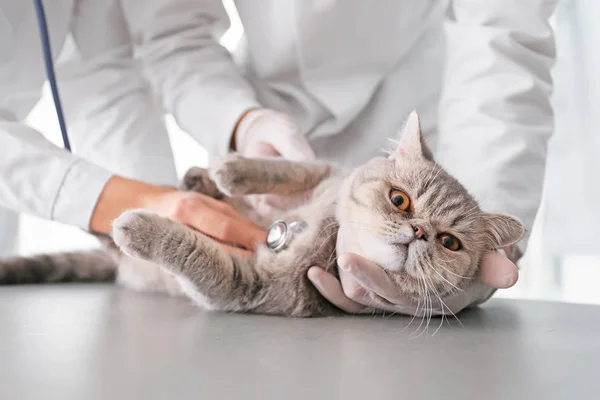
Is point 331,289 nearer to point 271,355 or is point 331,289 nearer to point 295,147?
point 271,355

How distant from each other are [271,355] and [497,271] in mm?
481

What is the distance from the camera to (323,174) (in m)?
1.37

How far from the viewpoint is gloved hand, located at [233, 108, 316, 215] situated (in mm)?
1374

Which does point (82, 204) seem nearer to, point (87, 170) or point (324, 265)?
point (87, 170)

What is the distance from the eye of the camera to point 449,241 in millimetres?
1027

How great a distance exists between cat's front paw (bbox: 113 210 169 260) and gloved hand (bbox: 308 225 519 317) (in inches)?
11.3

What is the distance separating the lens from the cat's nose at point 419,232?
38.2 inches

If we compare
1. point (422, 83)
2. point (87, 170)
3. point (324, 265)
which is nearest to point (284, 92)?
point (422, 83)

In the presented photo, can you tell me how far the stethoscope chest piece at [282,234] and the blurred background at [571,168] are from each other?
1105 millimetres

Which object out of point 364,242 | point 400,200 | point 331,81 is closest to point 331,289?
point 364,242

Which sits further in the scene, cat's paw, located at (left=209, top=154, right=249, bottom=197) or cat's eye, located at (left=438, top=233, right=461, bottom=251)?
cat's paw, located at (left=209, top=154, right=249, bottom=197)

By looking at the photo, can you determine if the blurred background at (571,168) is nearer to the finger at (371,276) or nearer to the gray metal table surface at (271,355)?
the gray metal table surface at (271,355)

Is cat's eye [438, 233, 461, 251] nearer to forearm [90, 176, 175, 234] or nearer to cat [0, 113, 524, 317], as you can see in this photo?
cat [0, 113, 524, 317]

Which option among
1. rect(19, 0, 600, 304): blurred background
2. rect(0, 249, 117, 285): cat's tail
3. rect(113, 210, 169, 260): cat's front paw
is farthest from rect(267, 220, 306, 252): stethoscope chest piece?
rect(19, 0, 600, 304): blurred background
